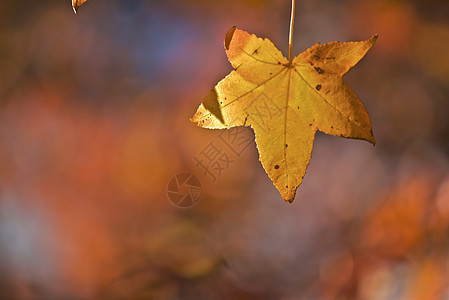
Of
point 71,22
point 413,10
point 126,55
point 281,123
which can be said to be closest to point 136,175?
point 126,55

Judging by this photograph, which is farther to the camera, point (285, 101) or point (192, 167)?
point (192, 167)

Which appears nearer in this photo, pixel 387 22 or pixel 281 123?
pixel 281 123

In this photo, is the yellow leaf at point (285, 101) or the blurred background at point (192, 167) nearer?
the yellow leaf at point (285, 101)

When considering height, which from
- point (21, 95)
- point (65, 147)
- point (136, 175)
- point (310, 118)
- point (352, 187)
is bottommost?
point (352, 187)

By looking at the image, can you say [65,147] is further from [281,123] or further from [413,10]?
[413,10]
